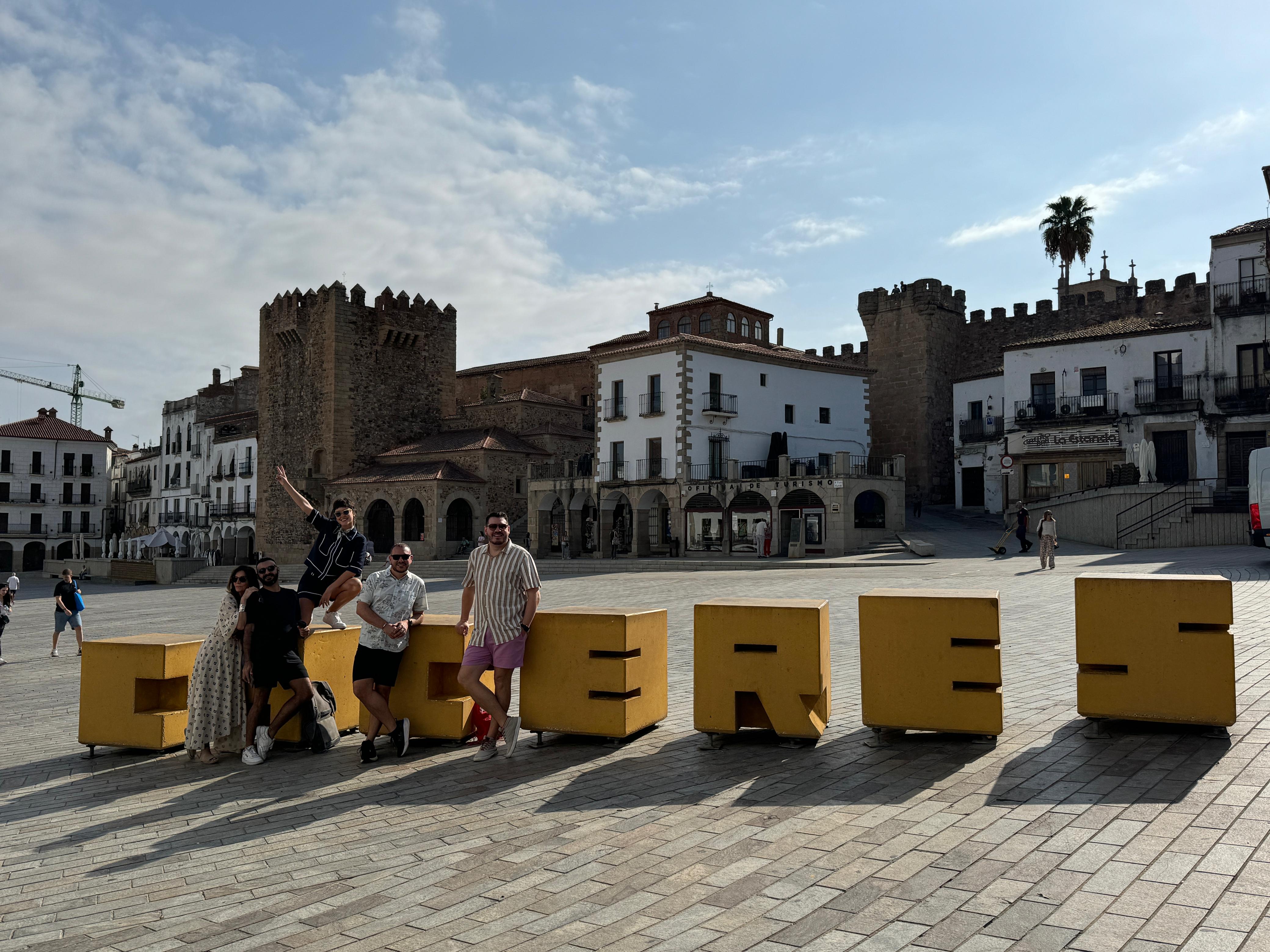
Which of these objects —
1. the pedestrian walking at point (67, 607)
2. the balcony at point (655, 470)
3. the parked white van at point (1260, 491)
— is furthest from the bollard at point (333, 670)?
the balcony at point (655, 470)

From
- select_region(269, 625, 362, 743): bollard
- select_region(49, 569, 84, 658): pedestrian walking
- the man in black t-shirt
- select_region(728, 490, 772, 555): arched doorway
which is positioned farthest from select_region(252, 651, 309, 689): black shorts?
select_region(728, 490, 772, 555): arched doorway

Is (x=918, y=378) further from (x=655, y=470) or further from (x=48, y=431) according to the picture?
(x=48, y=431)

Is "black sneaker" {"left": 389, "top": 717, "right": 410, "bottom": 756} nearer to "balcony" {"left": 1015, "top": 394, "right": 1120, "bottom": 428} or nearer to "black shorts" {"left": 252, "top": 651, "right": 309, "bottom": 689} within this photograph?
"black shorts" {"left": 252, "top": 651, "right": 309, "bottom": 689}

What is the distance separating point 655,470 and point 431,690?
1260 inches

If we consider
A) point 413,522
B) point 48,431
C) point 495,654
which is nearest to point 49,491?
point 48,431

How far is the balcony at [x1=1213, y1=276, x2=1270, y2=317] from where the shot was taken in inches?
1351

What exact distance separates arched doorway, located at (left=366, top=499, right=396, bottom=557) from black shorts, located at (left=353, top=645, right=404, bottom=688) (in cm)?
4198

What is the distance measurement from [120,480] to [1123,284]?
75588 millimetres

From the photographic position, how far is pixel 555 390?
5562 cm

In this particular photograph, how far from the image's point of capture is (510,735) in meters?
7.03

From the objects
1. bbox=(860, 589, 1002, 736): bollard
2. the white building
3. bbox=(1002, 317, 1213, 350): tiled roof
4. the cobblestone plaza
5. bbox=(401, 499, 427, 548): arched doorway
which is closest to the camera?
the cobblestone plaza

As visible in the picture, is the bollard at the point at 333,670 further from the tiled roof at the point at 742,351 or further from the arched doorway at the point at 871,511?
the tiled roof at the point at 742,351

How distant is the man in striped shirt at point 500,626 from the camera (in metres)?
6.97

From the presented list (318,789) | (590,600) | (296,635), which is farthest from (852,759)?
(590,600)
